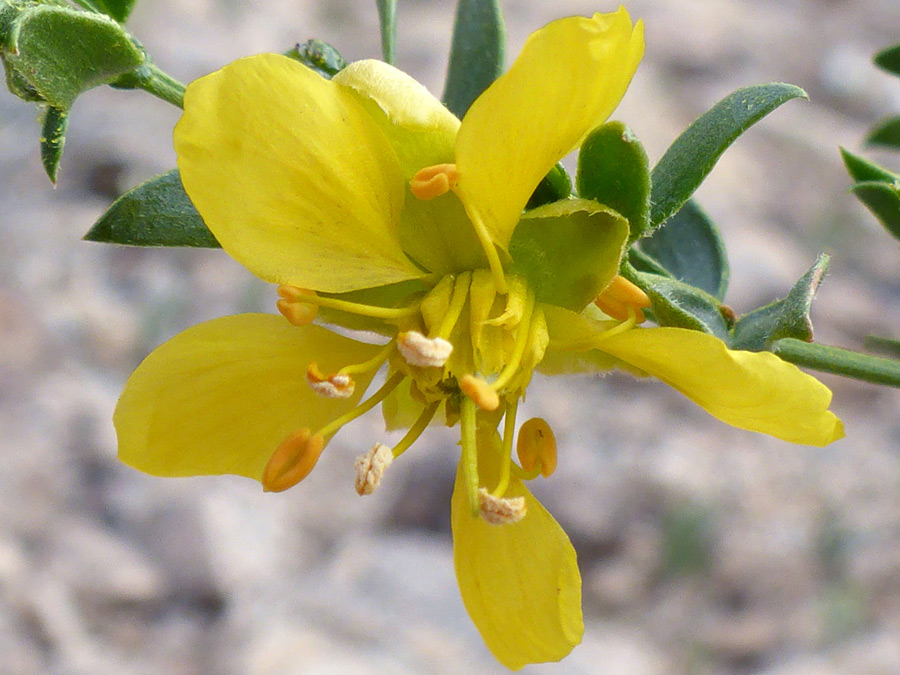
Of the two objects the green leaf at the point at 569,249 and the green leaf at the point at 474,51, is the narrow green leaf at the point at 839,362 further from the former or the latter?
the green leaf at the point at 474,51

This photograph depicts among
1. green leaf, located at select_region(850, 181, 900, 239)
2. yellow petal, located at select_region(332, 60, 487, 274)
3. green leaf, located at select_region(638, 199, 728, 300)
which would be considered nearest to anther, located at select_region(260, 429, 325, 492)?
yellow petal, located at select_region(332, 60, 487, 274)

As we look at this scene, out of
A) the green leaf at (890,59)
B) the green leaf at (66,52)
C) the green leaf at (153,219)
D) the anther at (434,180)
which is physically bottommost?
the green leaf at (153,219)

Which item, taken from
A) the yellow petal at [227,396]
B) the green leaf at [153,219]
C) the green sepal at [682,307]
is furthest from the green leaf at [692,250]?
the green leaf at [153,219]

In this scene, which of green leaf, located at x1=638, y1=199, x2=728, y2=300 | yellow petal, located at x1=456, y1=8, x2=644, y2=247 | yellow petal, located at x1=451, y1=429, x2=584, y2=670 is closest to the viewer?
yellow petal, located at x1=456, y1=8, x2=644, y2=247

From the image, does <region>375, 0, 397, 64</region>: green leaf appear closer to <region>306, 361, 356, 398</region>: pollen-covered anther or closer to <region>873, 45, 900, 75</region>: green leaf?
<region>306, 361, 356, 398</region>: pollen-covered anther

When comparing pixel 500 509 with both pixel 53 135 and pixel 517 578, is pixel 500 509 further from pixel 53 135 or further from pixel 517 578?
pixel 53 135

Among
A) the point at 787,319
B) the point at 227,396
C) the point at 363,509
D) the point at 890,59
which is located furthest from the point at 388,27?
the point at 363,509
